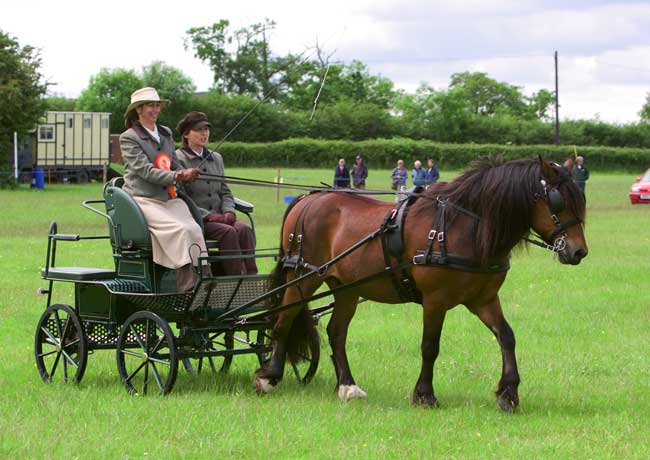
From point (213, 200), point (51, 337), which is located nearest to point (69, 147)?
point (51, 337)

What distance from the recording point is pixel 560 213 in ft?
22.8

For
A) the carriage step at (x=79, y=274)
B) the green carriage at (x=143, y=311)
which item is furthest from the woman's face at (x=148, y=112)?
the carriage step at (x=79, y=274)

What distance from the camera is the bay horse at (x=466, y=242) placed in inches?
276

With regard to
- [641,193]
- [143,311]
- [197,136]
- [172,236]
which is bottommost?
[143,311]

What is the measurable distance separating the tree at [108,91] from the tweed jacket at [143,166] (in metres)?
69.9

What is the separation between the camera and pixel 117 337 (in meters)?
8.63

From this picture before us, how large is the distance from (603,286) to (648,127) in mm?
73359

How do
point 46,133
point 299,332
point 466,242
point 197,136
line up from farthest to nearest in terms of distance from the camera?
1. point 46,133
2. point 197,136
3. point 299,332
4. point 466,242

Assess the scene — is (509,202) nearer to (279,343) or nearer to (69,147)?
(279,343)

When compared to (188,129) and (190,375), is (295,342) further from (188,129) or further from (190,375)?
(188,129)

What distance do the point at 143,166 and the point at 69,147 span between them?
131ft

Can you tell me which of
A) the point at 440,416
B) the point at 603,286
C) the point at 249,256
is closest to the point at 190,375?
the point at 249,256

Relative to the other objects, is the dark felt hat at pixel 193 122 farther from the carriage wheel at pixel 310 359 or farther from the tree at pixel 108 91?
the tree at pixel 108 91

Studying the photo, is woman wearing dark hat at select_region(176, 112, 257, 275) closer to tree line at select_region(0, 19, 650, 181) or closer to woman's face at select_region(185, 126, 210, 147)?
woman's face at select_region(185, 126, 210, 147)
